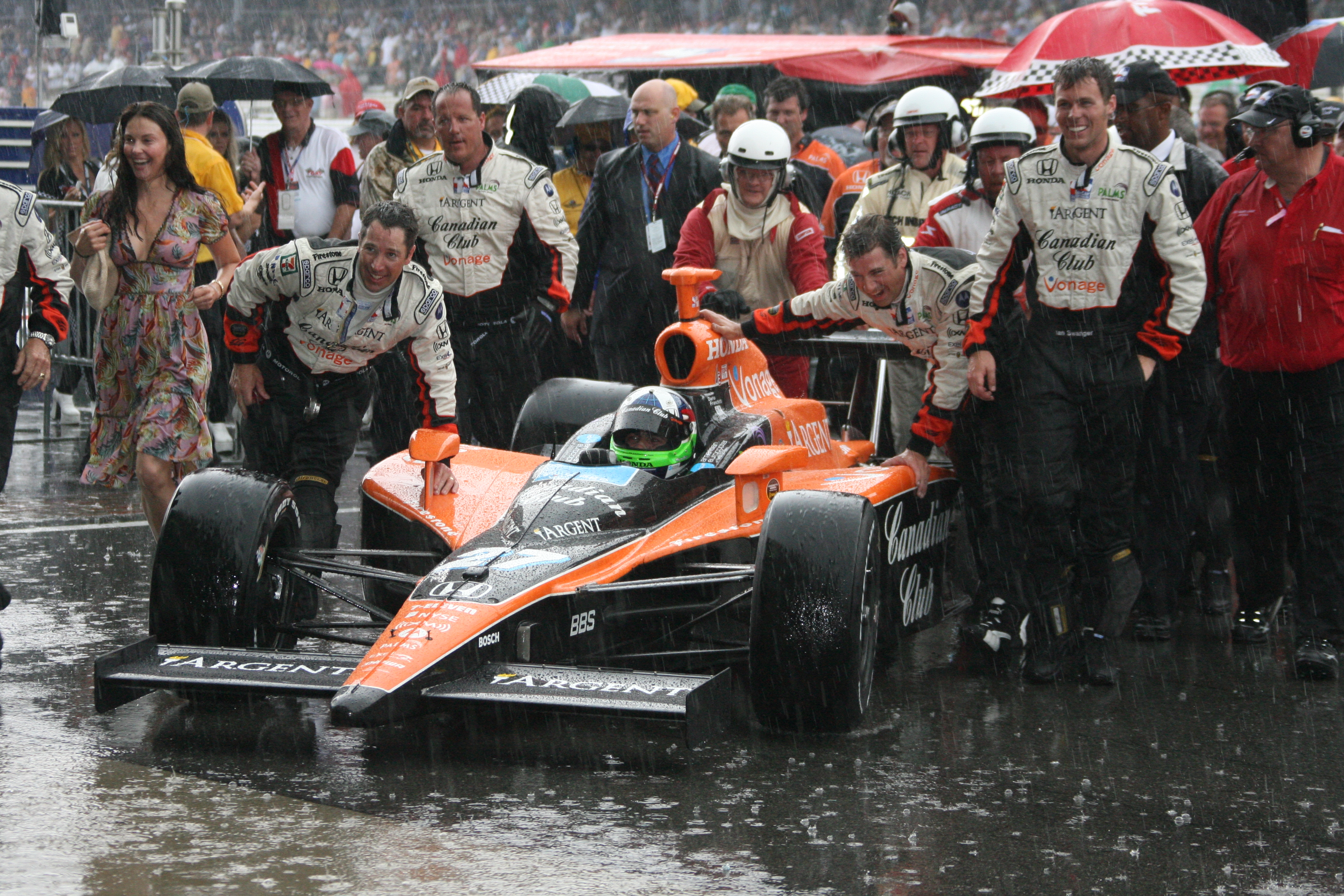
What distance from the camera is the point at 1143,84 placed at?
6.49 m

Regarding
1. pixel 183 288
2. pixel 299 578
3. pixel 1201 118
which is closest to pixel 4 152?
pixel 183 288

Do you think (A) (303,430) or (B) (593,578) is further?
(A) (303,430)

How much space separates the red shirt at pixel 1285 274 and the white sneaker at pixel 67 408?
8.76 meters

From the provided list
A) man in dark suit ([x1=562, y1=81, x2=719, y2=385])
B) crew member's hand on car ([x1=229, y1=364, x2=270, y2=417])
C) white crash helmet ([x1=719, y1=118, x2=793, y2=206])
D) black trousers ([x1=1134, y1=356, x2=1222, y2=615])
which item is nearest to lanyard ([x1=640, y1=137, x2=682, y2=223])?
man in dark suit ([x1=562, y1=81, x2=719, y2=385])

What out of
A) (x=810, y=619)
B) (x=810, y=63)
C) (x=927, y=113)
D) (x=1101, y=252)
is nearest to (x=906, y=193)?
(x=927, y=113)

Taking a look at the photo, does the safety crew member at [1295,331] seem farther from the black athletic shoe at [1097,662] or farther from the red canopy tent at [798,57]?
the red canopy tent at [798,57]

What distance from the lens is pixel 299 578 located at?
5.44 m

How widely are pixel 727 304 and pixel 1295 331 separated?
84.7 inches

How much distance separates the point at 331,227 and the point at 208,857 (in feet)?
22.1

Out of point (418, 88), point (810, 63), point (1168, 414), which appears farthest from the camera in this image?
point (810, 63)

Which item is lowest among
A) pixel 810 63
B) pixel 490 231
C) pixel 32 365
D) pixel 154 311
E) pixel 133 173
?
pixel 32 365

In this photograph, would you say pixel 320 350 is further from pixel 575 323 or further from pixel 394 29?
pixel 394 29

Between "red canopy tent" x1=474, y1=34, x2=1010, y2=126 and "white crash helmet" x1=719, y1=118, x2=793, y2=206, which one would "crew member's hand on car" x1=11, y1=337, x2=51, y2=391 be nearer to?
"white crash helmet" x1=719, y1=118, x2=793, y2=206

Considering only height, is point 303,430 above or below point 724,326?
below
